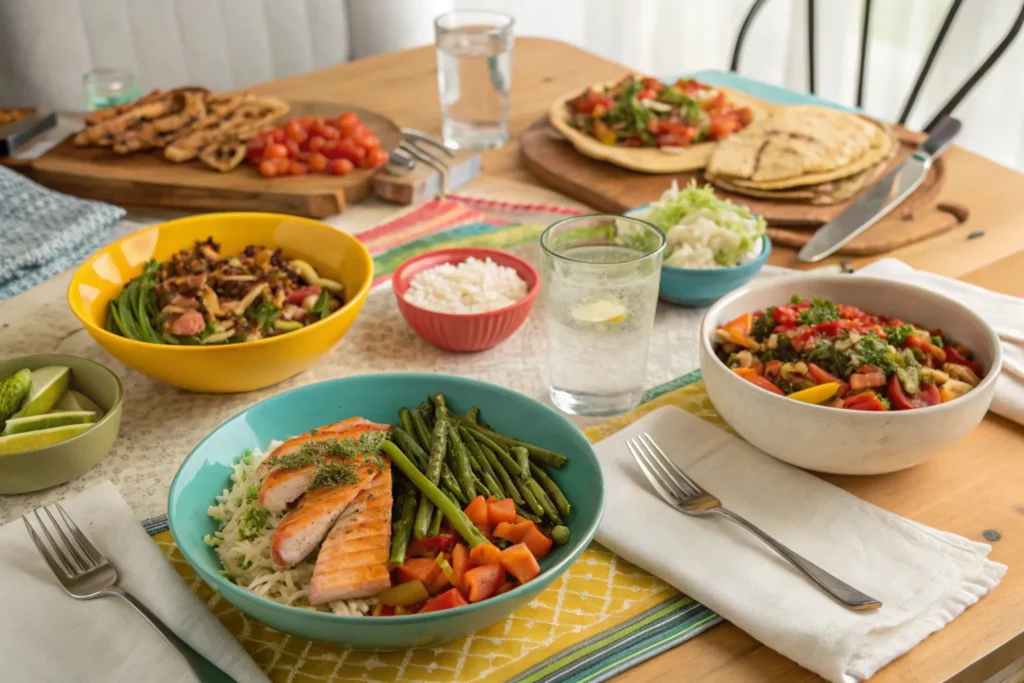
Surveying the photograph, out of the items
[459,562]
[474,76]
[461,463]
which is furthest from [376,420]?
[474,76]

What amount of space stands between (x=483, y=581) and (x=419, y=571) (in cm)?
10

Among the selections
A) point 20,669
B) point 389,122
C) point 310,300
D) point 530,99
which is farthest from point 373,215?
point 20,669

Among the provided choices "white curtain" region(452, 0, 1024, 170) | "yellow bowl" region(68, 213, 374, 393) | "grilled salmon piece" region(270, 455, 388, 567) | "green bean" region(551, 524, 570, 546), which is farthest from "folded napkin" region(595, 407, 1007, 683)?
"white curtain" region(452, 0, 1024, 170)

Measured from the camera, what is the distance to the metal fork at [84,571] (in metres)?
1.37

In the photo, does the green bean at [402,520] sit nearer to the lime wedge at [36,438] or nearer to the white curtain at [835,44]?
the lime wedge at [36,438]

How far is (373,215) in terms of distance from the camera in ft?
9.24

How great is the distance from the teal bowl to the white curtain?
447 cm

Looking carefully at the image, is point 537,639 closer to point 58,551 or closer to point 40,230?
point 58,551

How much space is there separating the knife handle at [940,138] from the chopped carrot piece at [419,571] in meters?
2.16

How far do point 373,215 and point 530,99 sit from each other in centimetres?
111

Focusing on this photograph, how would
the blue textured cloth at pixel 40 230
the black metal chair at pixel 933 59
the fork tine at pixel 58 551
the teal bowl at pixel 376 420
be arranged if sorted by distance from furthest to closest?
the black metal chair at pixel 933 59, the blue textured cloth at pixel 40 230, the fork tine at pixel 58 551, the teal bowl at pixel 376 420

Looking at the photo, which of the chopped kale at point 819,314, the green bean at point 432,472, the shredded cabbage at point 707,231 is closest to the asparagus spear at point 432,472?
the green bean at point 432,472

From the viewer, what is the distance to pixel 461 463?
1.59 metres

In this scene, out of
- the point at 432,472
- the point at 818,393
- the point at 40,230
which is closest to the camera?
the point at 432,472
